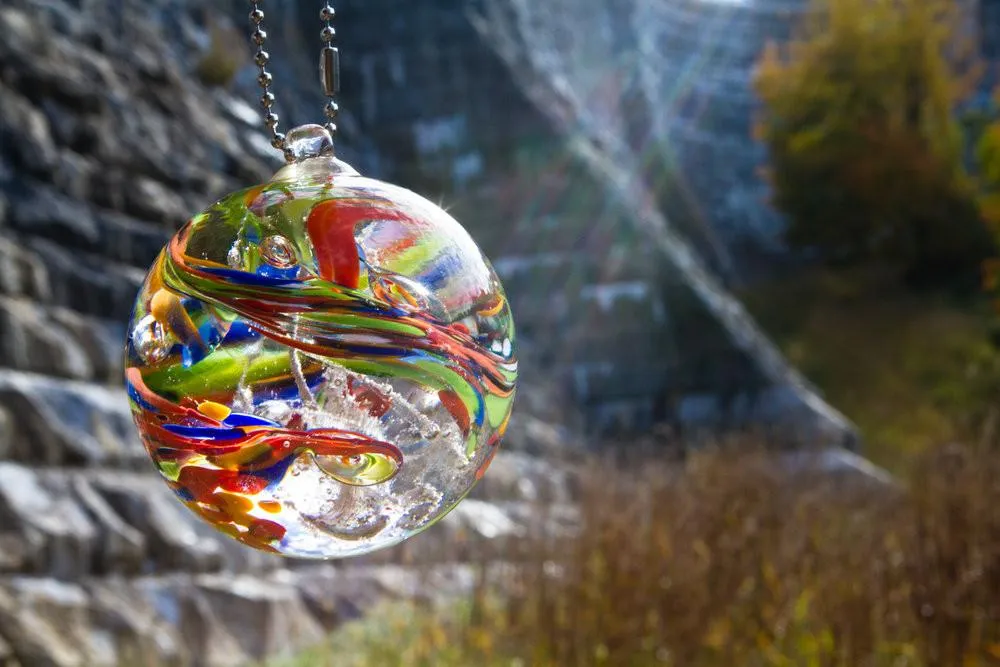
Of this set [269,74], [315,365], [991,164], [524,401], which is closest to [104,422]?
[269,74]

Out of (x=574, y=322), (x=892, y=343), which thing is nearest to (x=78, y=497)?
(x=574, y=322)

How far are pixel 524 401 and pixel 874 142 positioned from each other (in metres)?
11.2

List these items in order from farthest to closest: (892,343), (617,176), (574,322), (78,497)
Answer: (892,343)
(617,176)
(574,322)
(78,497)

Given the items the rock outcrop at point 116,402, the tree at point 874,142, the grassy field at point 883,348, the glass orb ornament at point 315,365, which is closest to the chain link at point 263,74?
the glass orb ornament at point 315,365

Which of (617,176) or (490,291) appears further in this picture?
(617,176)

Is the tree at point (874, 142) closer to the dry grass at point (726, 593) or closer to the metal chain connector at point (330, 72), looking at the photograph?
the dry grass at point (726, 593)

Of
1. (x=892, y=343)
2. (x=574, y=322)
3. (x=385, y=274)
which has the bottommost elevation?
(x=892, y=343)

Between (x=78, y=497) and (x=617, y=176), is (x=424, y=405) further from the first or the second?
(x=617, y=176)

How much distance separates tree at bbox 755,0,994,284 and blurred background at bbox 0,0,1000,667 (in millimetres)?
98

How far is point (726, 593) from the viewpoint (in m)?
4.41

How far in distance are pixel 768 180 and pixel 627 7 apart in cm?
414

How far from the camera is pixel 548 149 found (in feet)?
32.3

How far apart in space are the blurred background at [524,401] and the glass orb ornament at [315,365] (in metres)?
2.85

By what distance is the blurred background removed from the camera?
164 inches
